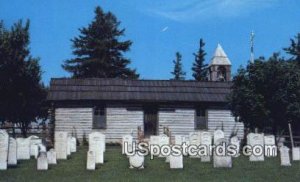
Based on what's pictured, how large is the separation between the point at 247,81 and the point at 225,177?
12246mm

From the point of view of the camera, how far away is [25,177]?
16.4 metres

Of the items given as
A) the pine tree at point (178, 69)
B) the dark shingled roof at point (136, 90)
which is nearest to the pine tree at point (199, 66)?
the pine tree at point (178, 69)

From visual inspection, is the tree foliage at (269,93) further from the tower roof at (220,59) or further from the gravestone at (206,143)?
the tower roof at (220,59)

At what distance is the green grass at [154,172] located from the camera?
16.0 metres

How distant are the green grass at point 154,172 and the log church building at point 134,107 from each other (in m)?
13.5

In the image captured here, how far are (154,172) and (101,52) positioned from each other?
156 ft

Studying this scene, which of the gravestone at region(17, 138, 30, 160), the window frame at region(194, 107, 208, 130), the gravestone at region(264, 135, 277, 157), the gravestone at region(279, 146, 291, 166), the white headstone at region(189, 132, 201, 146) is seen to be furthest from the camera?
the window frame at region(194, 107, 208, 130)

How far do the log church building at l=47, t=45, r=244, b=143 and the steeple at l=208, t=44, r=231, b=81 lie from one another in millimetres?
9449

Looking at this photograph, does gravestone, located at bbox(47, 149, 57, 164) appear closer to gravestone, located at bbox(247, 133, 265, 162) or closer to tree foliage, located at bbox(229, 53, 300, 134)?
gravestone, located at bbox(247, 133, 265, 162)

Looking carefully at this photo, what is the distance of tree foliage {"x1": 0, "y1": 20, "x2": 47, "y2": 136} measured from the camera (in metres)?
35.7

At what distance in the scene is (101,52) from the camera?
64.2 meters

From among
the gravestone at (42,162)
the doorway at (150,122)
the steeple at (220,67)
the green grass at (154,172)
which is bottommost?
the green grass at (154,172)

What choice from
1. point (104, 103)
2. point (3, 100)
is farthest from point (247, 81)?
point (3, 100)

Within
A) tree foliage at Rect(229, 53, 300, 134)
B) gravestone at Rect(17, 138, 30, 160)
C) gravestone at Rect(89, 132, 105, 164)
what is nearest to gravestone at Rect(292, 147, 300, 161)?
tree foliage at Rect(229, 53, 300, 134)
